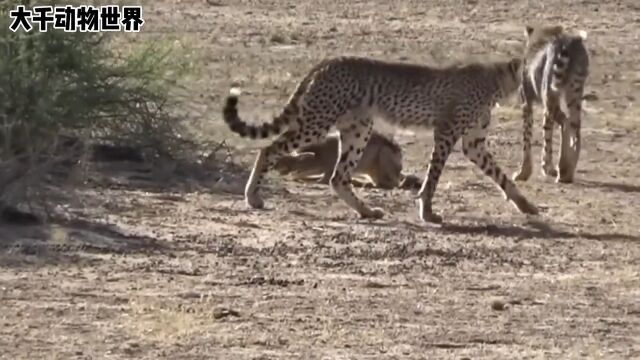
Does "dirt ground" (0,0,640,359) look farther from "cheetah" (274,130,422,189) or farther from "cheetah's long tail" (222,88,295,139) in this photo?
"cheetah's long tail" (222,88,295,139)

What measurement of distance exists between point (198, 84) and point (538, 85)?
4.67 m

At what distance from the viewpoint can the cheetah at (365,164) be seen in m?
14.5

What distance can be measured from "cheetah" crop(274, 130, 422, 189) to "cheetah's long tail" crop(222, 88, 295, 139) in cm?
97

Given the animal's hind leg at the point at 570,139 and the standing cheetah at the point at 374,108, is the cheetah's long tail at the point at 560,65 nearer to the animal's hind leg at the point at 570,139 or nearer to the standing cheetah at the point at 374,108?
the animal's hind leg at the point at 570,139

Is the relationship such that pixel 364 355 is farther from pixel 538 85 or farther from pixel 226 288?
pixel 538 85

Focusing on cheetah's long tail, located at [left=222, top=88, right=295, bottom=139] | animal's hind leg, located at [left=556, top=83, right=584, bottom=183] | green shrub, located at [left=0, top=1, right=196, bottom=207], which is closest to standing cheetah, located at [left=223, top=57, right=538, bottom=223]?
cheetah's long tail, located at [left=222, top=88, right=295, bottom=139]

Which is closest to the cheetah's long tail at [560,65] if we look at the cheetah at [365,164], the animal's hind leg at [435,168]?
the cheetah at [365,164]

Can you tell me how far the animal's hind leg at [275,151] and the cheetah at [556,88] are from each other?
2.36 metres

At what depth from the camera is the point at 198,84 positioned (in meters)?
19.2

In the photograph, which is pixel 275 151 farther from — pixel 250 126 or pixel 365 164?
pixel 365 164

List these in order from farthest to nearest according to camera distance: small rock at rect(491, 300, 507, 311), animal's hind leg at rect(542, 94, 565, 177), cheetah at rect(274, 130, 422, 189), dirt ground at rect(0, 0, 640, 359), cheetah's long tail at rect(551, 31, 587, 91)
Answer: animal's hind leg at rect(542, 94, 565, 177) < cheetah's long tail at rect(551, 31, 587, 91) < cheetah at rect(274, 130, 422, 189) < small rock at rect(491, 300, 507, 311) < dirt ground at rect(0, 0, 640, 359)

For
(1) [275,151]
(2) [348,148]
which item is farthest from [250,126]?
(2) [348,148]

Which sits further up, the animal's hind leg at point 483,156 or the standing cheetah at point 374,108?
the standing cheetah at point 374,108

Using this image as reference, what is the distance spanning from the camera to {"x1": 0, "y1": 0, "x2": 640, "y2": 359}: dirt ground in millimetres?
8875
